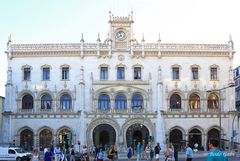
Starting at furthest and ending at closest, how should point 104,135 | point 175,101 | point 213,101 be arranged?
point 104,135 → point 213,101 → point 175,101

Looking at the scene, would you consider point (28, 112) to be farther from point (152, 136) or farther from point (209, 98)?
point (209, 98)

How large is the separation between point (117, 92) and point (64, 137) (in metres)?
9.08

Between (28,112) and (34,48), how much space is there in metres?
8.55

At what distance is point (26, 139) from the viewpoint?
2172 inches

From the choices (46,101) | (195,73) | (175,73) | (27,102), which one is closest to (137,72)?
(175,73)

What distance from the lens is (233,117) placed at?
180 ft

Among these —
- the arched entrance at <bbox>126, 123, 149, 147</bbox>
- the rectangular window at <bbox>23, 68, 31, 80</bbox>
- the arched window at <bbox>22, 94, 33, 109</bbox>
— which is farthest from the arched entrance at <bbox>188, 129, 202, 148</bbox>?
the rectangular window at <bbox>23, 68, 31, 80</bbox>

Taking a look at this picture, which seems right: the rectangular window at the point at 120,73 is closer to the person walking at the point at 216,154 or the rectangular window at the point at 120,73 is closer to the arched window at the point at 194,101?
the arched window at the point at 194,101

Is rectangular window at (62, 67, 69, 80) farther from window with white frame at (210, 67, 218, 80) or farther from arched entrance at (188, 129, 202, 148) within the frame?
window with white frame at (210, 67, 218, 80)

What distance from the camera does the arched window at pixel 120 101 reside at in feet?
181

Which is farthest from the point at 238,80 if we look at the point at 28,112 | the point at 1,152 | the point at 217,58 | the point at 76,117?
the point at 1,152

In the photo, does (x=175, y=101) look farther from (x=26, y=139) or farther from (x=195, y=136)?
(x=26, y=139)

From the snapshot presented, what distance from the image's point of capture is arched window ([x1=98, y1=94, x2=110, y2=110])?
55250mm

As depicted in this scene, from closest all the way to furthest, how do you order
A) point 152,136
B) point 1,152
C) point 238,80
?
1. point 1,152
2. point 152,136
3. point 238,80
